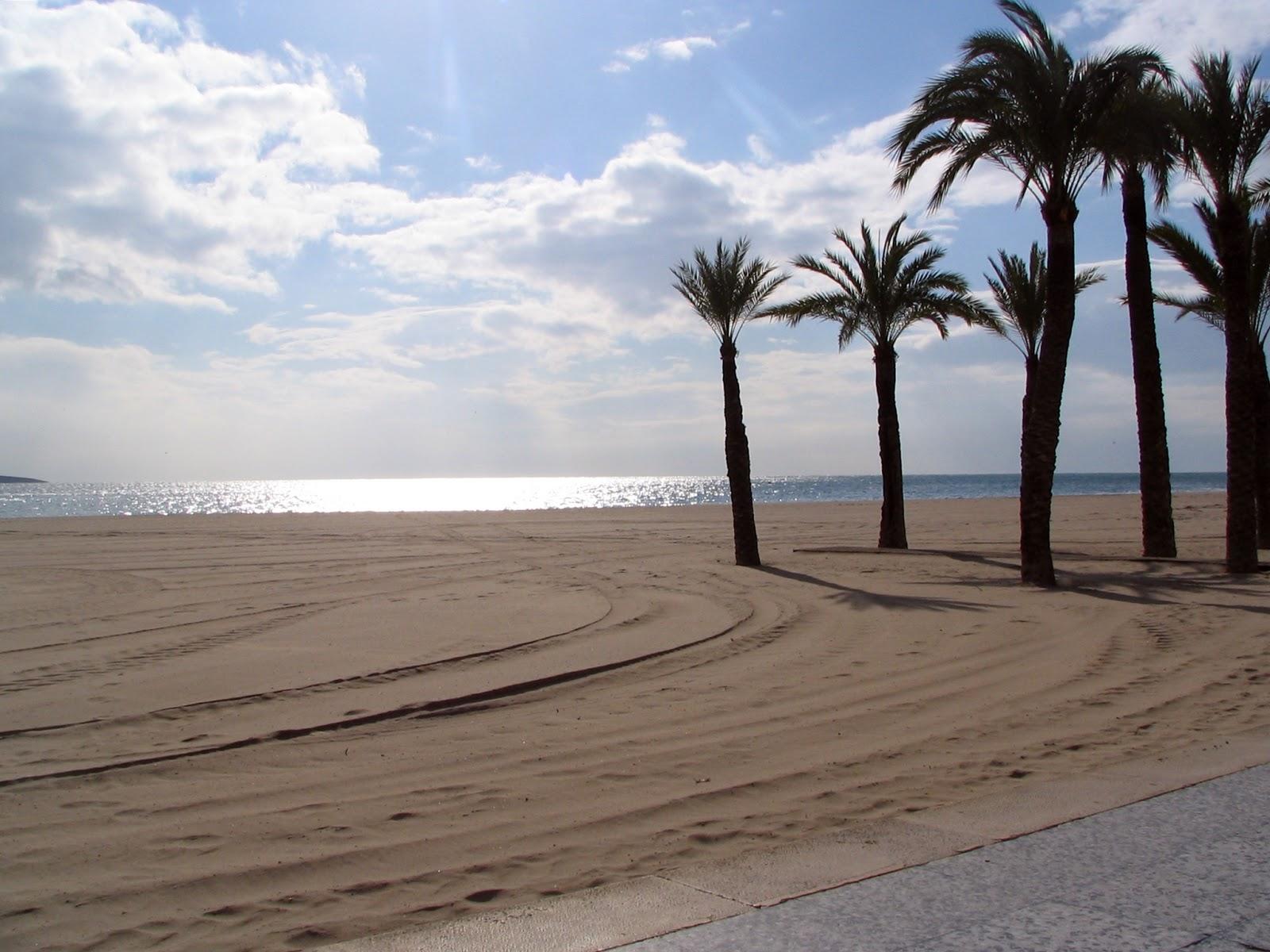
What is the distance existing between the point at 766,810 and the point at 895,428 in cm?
1696

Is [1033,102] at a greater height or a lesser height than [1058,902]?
greater

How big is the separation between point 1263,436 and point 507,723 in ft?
56.2

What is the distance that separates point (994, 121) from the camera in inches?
547

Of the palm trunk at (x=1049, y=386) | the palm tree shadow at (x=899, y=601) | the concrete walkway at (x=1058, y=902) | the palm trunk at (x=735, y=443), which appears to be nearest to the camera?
the concrete walkway at (x=1058, y=902)

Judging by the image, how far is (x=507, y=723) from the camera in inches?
250

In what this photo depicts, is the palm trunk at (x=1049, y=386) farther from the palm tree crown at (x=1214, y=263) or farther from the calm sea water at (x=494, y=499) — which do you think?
the calm sea water at (x=494, y=499)

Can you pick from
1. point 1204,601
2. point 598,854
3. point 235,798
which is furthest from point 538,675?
point 1204,601

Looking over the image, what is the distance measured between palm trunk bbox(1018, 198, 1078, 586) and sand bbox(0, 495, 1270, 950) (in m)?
0.77

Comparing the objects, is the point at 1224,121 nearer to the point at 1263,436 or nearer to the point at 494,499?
the point at 1263,436

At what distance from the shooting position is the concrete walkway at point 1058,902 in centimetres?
292

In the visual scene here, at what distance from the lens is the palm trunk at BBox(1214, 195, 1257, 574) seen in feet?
46.9

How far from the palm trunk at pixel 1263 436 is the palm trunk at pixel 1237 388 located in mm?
3829

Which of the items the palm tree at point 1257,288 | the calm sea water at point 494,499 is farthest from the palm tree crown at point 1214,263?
the calm sea water at point 494,499

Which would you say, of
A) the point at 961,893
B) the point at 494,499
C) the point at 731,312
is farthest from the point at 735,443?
the point at 494,499
